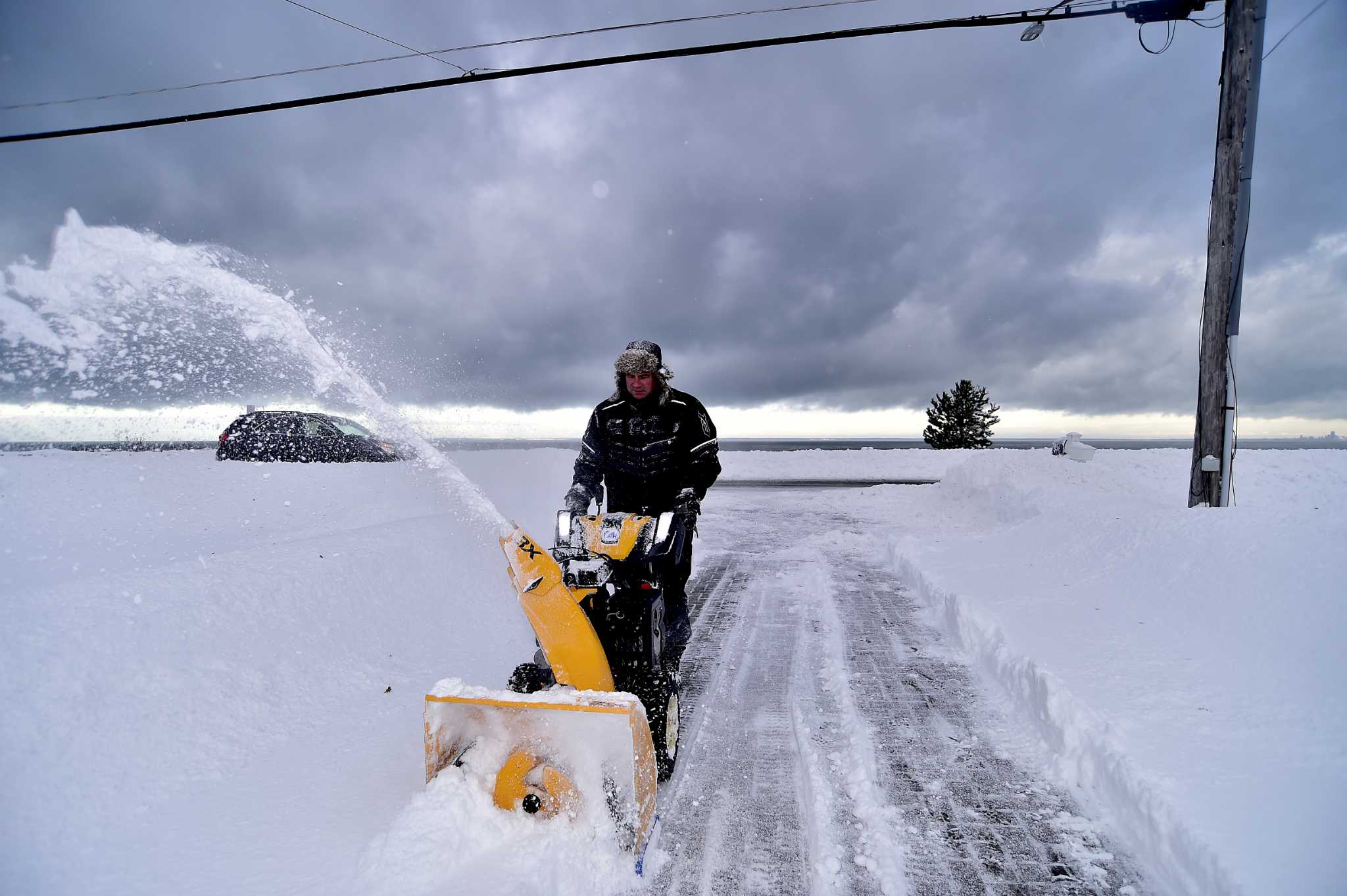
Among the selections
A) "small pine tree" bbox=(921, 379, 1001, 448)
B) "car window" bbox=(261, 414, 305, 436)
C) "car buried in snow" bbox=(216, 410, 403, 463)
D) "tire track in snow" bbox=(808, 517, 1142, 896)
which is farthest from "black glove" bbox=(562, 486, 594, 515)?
"small pine tree" bbox=(921, 379, 1001, 448)

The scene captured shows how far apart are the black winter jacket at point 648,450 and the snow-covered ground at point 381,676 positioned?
61.9 inches

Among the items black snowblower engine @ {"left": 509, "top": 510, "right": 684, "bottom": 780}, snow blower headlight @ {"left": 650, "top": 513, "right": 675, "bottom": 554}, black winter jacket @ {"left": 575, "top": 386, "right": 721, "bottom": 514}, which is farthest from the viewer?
black winter jacket @ {"left": 575, "top": 386, "right": 721, "bottom": 514}

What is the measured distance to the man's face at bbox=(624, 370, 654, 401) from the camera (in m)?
3.51

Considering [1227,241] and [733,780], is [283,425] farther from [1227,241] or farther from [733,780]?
[1227,241]

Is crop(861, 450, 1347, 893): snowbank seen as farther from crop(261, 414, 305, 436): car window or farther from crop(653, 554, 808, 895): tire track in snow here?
crop(261, 414, 305, 436): car window

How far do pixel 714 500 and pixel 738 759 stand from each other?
13267mm

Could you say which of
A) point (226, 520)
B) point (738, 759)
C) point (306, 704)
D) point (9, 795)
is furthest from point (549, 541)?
point (9, 795)

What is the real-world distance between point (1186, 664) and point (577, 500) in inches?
147

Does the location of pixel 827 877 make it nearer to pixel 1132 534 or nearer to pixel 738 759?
pixel 738 759

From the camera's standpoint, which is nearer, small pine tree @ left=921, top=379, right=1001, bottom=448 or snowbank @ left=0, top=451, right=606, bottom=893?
snowbank @ left=0, top=451, right=606, bottom=893

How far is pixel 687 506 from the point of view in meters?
3.38

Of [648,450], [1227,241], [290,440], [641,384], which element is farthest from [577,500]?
[1227,241]

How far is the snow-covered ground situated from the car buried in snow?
1011 mm

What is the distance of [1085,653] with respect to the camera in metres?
3.75
